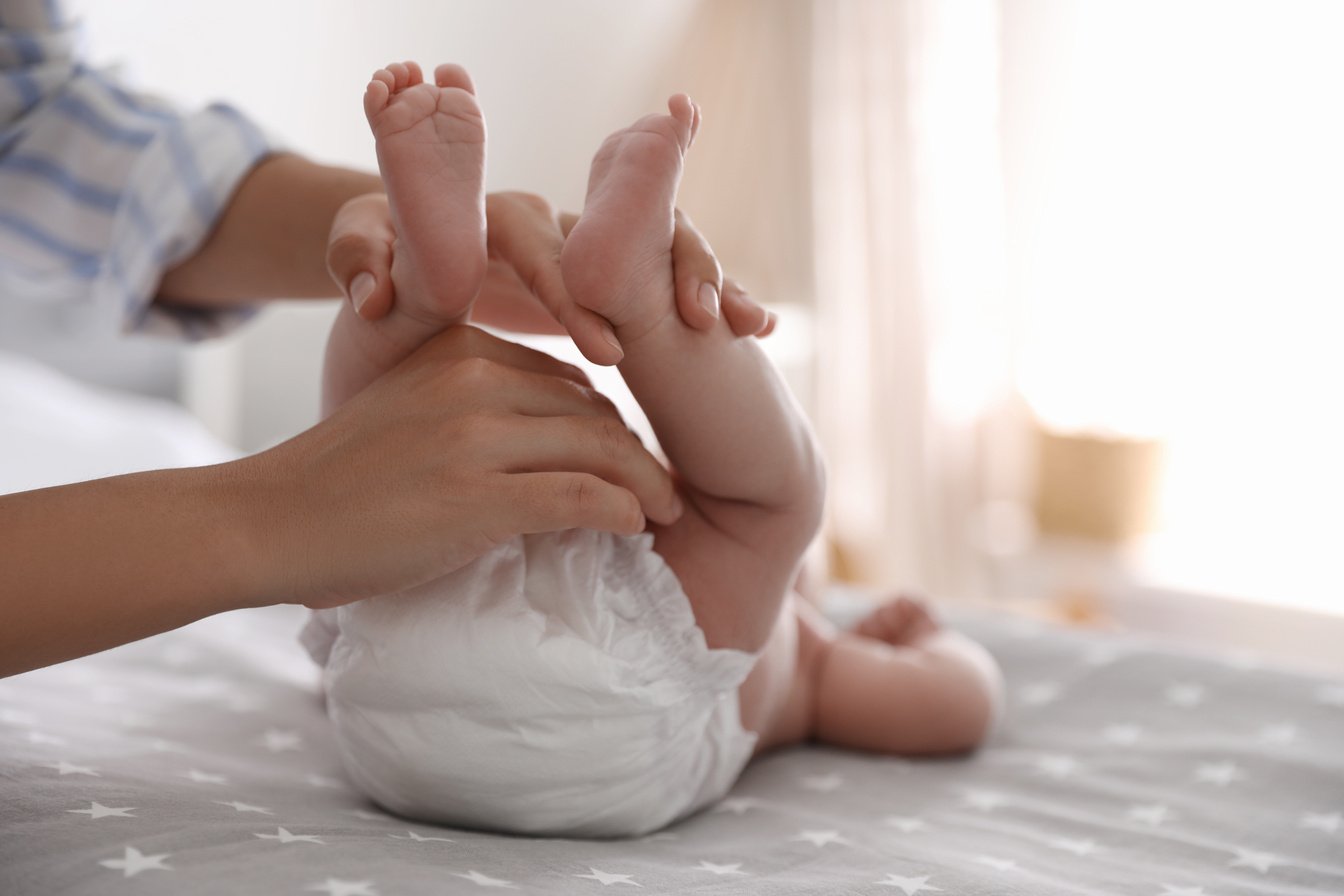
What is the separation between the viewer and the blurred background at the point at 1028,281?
7.64ft

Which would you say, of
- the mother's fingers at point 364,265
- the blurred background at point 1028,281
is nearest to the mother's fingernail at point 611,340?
the mother's fingers at point 364,265

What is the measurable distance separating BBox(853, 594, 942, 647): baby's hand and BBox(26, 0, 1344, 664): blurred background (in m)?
1.05

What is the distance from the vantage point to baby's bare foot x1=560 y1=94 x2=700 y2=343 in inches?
24.0

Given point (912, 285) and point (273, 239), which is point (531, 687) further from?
point (912, 285)

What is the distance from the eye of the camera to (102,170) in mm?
1052

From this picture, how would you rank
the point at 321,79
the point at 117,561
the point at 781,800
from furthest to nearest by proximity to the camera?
the point at 321,79, the point at 781,800, the point at 117,561

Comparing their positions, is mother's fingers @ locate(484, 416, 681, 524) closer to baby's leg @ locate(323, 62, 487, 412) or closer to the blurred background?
baby's leg @ locate(323, 62, 487, 412)

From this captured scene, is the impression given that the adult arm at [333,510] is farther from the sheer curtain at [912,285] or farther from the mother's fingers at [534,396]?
the sheer curtain at [912,285]

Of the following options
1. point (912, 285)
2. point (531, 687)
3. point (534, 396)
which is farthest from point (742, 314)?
point (912, 285)

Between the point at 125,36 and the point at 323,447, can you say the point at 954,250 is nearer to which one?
the point at 125,36

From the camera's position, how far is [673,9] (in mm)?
2562

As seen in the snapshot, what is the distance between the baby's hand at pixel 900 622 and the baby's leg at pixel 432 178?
71cm

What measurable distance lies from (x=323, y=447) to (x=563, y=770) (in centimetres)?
26

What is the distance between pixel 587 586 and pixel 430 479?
155 mm
